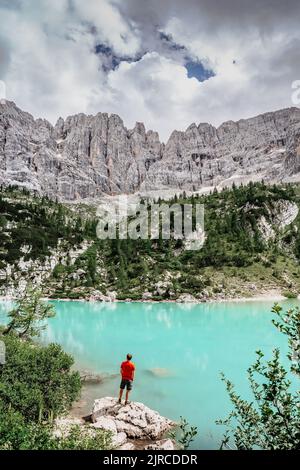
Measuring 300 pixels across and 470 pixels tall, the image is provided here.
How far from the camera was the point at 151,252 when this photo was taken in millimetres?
103562

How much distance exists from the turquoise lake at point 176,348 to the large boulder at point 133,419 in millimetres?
1630

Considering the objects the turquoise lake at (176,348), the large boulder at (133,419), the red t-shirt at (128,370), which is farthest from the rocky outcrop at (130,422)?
the turquoise lake at (176,348)

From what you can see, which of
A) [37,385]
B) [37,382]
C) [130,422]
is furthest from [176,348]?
[37,385]

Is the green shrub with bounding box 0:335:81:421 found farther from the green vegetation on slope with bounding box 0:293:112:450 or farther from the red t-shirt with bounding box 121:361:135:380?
the red t-shirt with bounding box 121:361:135:380

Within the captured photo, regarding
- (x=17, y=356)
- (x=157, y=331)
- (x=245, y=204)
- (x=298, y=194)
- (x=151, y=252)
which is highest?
(x=298, y=194)

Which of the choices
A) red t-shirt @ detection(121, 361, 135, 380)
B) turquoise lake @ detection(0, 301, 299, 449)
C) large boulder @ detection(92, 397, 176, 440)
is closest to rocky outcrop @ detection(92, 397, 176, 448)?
large boulder @ detection(92, 397, 176, 440)

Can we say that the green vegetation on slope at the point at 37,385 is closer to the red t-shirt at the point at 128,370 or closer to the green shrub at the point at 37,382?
the green shrub at the point at 37,382

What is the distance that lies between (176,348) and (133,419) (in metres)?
18.7

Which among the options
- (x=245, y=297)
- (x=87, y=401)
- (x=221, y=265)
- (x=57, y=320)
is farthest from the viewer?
(x=221, y=265)

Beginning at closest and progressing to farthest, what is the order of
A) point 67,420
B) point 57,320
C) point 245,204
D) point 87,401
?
point 67,420 < point 87,401 < point 57,320 < point 245,204

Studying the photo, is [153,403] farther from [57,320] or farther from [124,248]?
[124,248]

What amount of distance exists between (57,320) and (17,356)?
1404 inches

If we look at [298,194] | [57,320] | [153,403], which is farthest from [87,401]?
[298,194]

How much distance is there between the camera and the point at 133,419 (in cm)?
1509
